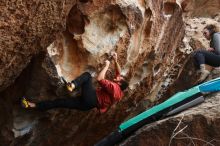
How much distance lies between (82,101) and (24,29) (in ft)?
6.50

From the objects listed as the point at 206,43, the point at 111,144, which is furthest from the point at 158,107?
the point at 206,43

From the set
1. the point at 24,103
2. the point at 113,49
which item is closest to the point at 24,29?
the point at 24,103

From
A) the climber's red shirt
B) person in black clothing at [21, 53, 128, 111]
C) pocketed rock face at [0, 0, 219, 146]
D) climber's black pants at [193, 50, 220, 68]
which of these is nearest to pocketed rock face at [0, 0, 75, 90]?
pocketed rock face at [0, 0, 219, 146]

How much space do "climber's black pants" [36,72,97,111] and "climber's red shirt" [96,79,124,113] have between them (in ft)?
0.47

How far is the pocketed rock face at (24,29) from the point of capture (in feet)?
20.2

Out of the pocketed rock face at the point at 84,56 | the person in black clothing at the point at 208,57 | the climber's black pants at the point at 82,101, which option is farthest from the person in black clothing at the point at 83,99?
the person in black clothing at the point at 208,57

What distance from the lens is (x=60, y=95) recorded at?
8297 millimetres

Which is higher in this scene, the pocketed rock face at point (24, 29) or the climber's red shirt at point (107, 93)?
the pocketed rock face at point (24, 29)

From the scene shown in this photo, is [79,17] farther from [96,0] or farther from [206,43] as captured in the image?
[206,43]

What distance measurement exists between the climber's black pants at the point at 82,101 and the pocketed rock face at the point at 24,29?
0.86m

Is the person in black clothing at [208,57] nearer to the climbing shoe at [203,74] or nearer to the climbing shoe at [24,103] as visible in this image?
the climbing shoe at [203,74]

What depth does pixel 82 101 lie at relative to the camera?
7930 mm

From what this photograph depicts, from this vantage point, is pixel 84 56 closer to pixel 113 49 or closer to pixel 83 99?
A: pixel 113 49

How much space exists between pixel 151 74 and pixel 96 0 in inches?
110
